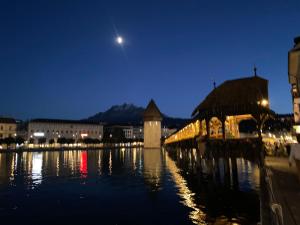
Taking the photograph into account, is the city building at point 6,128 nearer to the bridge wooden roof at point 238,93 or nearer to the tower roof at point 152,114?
the tower roof at point 152,114

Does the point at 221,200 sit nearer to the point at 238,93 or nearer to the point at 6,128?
the point at 238,93

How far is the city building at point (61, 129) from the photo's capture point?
149000 millimetres

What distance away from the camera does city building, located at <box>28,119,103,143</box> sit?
14900 cm

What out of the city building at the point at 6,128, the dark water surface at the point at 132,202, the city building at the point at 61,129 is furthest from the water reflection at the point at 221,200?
the city building at the point at 61,129

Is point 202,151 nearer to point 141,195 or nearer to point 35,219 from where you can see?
point 141,195

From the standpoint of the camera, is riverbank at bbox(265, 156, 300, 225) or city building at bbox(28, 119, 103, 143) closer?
riverbank at bbox(265, 156, 300, 225)

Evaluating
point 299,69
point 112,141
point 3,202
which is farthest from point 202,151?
point 112,141

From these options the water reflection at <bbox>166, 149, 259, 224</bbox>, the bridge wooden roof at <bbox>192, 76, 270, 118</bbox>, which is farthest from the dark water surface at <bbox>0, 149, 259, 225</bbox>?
the bridge wooden roof at <bbox>192, 76, 270, 118</bbox>

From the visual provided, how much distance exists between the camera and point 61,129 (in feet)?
532

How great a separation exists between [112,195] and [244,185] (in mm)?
13008

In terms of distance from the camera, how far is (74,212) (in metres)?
19.5

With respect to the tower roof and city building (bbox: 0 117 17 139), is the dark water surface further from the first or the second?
city building (bbox: 0 117 17 139)

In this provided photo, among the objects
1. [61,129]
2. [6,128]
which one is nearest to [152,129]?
[61,129]

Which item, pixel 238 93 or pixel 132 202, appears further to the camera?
pixel 238 93
